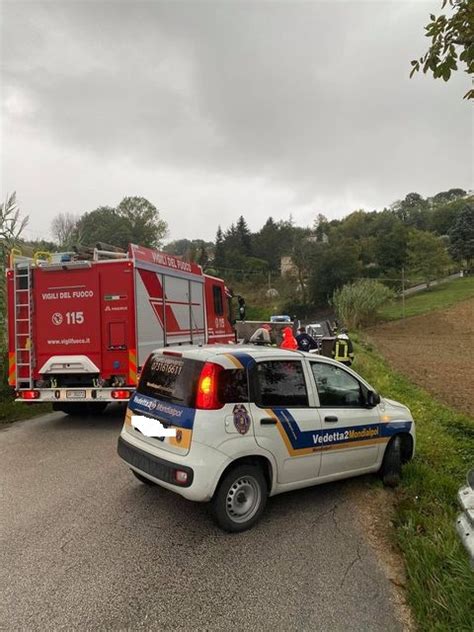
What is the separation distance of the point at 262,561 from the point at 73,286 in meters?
5.65

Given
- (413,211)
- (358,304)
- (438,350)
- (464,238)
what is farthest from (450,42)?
(413,211)

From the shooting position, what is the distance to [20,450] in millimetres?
6340

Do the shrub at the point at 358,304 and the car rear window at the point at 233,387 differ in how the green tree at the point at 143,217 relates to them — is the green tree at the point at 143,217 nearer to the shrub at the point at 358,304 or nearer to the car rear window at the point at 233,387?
the shrub at the point at 358,304

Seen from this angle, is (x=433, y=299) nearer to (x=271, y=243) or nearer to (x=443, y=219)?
(x=271, y=243)

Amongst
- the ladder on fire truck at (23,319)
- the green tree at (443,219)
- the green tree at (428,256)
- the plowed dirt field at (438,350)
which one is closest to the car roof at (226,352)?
the ladder on fire truck at (23,319)

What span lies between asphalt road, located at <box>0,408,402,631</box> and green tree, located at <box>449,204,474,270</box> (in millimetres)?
74350

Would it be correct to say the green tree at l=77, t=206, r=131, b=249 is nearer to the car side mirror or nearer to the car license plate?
the car license plate

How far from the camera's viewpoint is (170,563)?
3359mm

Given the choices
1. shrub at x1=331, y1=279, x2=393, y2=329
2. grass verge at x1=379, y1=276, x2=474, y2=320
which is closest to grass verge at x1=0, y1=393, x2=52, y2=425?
shrub at x1=331, y1=279, x2=393, y2=329

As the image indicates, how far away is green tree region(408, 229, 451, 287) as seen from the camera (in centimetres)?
5591

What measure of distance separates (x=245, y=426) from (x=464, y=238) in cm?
7626

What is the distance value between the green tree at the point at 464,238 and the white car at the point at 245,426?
7376 centimetres

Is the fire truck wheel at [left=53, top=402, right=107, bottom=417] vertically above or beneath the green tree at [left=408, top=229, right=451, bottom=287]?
beneath

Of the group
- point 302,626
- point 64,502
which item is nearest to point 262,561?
point 302,626
